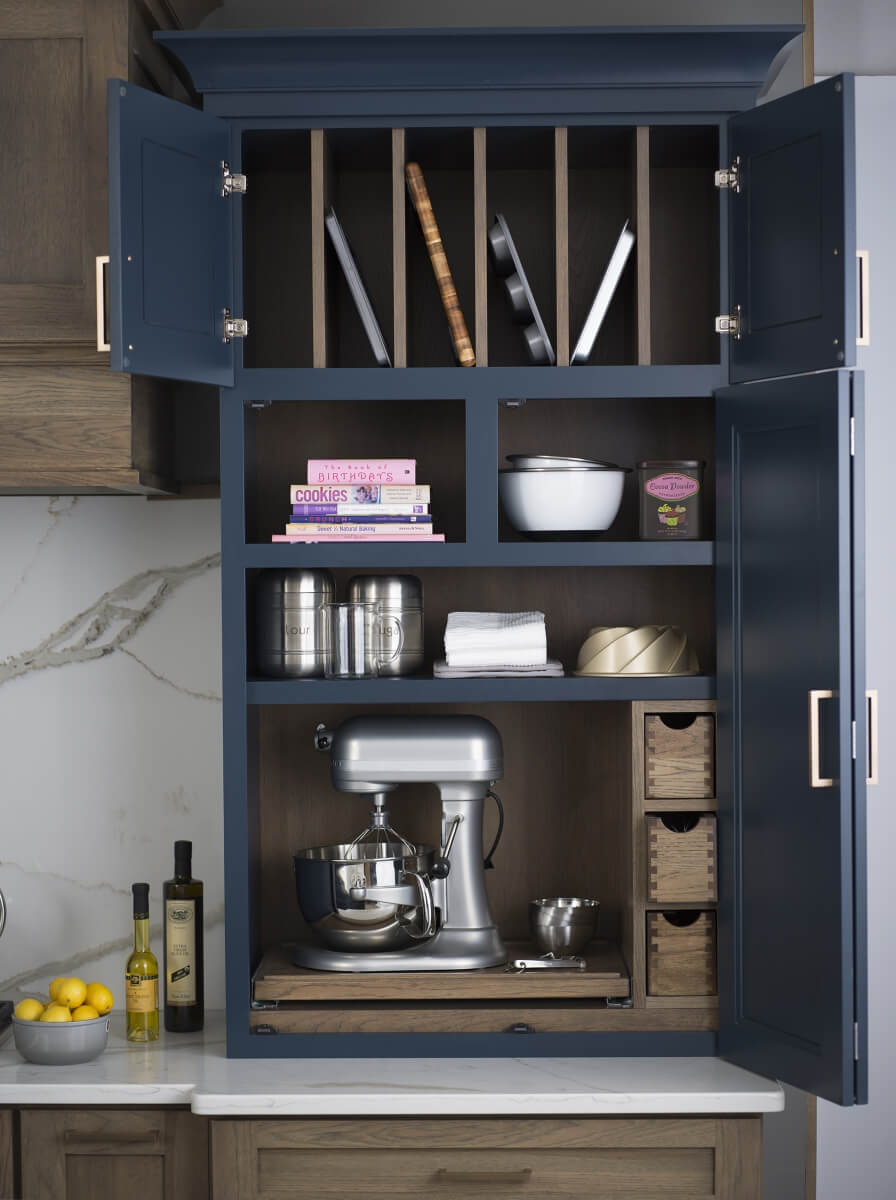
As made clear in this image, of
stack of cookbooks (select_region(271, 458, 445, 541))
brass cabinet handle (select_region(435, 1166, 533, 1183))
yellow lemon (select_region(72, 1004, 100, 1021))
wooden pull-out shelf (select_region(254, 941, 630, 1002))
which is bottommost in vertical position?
brass cabinet handle (select_region(435, 1166, 533, 1183))

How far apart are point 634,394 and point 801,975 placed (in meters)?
0.97

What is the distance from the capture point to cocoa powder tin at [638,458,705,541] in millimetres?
2107

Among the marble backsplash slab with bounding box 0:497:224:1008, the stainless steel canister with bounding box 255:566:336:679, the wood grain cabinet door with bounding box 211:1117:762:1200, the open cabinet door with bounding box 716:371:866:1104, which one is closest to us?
the open cabinet door with bounding box 716:371:866:1104

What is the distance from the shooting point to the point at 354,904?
6.90 ft

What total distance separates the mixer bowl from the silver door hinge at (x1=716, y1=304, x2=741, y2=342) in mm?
1047

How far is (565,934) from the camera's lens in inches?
85.4

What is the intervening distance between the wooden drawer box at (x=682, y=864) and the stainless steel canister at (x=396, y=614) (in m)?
0.51

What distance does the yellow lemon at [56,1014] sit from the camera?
2.04 metres

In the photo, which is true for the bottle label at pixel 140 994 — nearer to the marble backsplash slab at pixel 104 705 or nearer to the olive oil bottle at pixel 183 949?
the olive oil bottle at pixel 183 949

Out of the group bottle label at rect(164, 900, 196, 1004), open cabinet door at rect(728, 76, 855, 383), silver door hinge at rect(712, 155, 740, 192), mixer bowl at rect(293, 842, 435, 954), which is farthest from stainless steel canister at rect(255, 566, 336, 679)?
silver door hinge at rect(712, 155, 740, 192)

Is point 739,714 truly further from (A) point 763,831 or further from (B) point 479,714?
(B) point 479,714

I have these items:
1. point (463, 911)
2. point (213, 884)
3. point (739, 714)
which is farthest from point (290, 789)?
point (739, 714)

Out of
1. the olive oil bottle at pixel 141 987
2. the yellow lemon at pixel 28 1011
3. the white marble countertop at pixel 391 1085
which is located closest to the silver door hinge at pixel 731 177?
the white marble countertop at pixel 391 1085

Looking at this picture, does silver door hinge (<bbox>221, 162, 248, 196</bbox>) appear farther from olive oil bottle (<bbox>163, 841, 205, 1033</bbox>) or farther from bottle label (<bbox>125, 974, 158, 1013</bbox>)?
bottle label (<bbox>125, 974, 158, 1013</bbox>)
